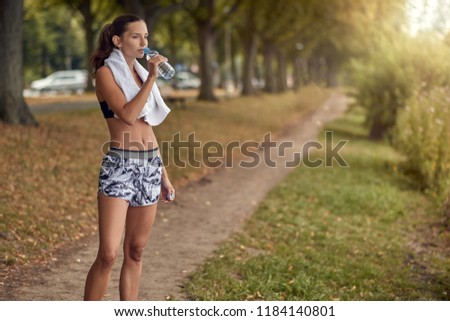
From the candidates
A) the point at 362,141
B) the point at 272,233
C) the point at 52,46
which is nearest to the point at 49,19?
the point at 52,46

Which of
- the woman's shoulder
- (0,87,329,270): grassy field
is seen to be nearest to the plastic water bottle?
the woman's shoulder

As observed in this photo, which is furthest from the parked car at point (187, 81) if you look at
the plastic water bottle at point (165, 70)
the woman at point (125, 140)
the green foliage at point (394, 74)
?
the plastic water bottle at point (165, 70)

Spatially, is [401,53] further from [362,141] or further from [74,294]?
[74,294]

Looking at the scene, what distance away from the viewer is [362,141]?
25859 millimetres

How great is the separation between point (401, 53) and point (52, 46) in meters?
42.2

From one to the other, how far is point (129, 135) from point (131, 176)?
252mm

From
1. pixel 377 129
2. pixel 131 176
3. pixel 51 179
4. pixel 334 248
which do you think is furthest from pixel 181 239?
pixel 377 129

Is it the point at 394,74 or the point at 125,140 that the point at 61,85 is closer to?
the point at 394,74

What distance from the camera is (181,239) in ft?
30.8

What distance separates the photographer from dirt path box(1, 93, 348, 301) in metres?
6.60

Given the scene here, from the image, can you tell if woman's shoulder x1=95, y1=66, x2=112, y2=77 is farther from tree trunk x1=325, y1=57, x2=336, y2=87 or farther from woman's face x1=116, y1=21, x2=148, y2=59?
tree trunk x1=325, y1=57, x2=336, y2=87

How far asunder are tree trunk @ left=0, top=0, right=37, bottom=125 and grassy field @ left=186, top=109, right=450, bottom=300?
538 centimetres

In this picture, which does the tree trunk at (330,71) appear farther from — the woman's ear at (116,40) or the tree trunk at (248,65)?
the woman's ear at (116,40)
